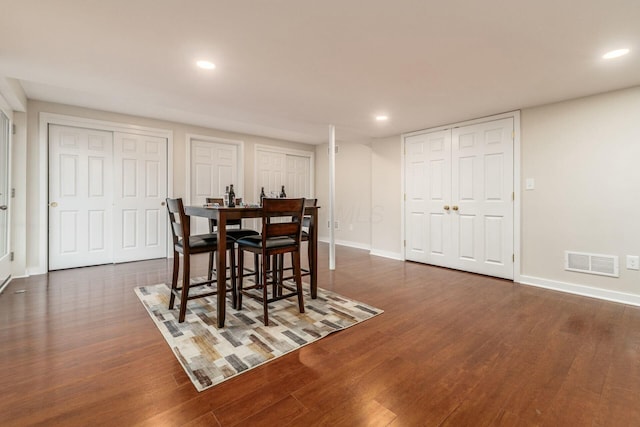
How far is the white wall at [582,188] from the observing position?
9.30ft

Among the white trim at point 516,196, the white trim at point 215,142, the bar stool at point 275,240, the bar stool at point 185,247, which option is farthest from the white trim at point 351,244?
the bar stool at point 185,247

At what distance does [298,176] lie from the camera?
652cm

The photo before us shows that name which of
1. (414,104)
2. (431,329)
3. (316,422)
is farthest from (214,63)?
(431,329)

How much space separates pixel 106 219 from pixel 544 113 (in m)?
5.99

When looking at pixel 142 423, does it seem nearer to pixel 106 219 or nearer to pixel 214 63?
pixel 214 63

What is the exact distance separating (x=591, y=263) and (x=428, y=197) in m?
2.02

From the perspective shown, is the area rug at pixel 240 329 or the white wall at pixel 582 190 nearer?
the area rug at pixel 240 329

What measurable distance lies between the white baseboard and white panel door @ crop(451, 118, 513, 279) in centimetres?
24

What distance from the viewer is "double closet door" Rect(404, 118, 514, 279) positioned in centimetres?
368

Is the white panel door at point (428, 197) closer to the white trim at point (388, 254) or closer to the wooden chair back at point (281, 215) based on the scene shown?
the white trim at point (388, 254)

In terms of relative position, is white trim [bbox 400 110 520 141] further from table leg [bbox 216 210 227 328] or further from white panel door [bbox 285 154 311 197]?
table leg [bbox 216 210 227 328]

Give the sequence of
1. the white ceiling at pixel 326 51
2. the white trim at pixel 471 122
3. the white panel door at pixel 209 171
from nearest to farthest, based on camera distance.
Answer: the white ceiling at pixel 326 51, the white trim at pixel 471 122, the white panel door at pixel 209 171

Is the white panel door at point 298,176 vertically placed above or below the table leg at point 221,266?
above

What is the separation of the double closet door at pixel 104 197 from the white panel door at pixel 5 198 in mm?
487
